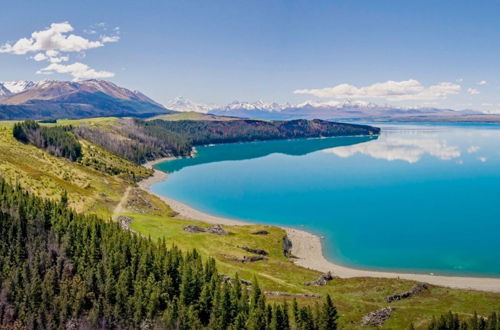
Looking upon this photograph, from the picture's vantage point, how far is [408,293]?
89.6 metres

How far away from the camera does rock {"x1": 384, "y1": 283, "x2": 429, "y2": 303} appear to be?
87.8m

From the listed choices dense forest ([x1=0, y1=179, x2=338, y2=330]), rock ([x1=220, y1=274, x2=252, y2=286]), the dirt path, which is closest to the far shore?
rock ([x1=220, y1=274, x2=252, y2=286])

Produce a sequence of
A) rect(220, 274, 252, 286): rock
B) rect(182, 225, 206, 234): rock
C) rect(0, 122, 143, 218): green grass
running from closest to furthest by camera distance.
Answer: rect(220, 274, 252, 286): rock < rect(182, 225, 206, 234): rock < rect(0, 122, 143, 218): green grass

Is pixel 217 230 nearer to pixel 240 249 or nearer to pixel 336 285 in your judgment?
pixel 240 249

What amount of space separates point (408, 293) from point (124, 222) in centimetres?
8930

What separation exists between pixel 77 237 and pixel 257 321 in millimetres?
55602

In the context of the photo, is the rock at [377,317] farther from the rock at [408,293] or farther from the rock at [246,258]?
the rock at [246,258]

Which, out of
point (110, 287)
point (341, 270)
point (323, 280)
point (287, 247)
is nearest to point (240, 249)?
point (287, 247)

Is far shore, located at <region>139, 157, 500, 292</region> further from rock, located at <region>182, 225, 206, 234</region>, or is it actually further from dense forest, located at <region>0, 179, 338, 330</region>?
rock, located at <region>182, 225, 206, 234</region>

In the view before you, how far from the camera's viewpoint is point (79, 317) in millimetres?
86375

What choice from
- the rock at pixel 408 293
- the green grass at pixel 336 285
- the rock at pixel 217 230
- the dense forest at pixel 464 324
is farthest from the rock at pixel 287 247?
the dense forest at pixel 464 324

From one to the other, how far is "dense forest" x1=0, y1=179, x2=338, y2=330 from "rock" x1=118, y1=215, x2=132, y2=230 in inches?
789

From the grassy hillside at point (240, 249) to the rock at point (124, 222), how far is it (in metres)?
1.77

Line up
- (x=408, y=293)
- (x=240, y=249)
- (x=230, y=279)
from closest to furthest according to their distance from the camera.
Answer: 1. (x=408, y=293)
2. (x=230, y=279)
3. (x=240, y=249)
